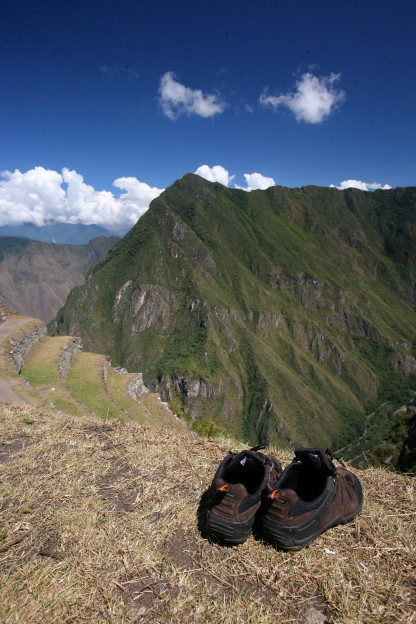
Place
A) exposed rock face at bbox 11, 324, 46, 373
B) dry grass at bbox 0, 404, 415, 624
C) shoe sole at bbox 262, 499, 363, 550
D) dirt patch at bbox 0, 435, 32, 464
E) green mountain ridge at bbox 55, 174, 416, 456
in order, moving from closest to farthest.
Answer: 1. dry grass at bbox 0, 404, 415, 624
2. shoe sole at bbox 262, 499, 363, 550
3. dirt patch at bbox 0, 435, 32, 464
4. exposed rock face at bbox 11, 324, 46, 373
5. green mountain ridge at bbox 55, 174, 416, 456

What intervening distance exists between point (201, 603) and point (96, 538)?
1.24 metres

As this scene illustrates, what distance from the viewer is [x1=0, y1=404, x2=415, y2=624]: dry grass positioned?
2.49 m

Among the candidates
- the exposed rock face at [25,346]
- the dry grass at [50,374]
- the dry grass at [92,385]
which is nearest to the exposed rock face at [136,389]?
the dry grass at [92,385]

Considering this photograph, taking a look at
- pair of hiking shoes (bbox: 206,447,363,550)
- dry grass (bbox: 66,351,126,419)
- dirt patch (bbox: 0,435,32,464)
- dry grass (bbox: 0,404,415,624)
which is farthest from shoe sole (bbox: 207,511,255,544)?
dry grass (bbox: 66,351,126,419)

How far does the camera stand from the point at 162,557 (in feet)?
9.91

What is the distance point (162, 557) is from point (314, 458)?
6.09 ft

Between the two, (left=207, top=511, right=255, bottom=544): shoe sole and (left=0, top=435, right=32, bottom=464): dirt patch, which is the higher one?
(left=207, top=511, right=255, bottom=544): shoe sole

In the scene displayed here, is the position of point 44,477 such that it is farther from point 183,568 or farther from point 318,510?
point 318,510

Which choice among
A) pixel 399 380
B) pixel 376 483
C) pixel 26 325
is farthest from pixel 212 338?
pixel 376 483

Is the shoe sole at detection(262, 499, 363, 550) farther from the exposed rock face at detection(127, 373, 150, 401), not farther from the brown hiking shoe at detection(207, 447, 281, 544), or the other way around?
the exposed rock face at detection(127, 373, 150, 401)

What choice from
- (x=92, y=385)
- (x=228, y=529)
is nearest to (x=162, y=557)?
(x=228, y=529)

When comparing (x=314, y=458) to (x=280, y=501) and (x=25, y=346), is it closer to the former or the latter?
(x=280, y=501)

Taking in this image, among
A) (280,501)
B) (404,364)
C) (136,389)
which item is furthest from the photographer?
(404,364)

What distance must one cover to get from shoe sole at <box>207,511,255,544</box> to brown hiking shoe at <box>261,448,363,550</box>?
17cm
